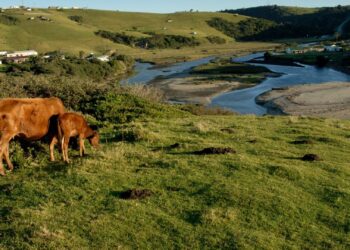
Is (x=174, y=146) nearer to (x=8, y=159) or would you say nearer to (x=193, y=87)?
(x=8, y=159)

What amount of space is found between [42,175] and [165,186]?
381 centimetres

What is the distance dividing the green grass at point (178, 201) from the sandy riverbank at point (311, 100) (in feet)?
137

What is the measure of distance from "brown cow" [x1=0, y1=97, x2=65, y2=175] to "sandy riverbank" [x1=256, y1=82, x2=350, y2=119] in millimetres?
44492

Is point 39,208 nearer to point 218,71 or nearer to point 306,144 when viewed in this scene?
point 306,144

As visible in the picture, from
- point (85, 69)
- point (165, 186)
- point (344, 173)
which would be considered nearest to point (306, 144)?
point (344, 173)

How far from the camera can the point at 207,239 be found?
1086 cm

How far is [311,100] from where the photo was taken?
66750mm

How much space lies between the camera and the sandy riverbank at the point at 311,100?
58.4 meters

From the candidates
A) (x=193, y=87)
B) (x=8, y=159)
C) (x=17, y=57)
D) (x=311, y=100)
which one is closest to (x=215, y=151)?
(x=8, y=159)

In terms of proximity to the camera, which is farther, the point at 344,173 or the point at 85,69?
the point at 85,69

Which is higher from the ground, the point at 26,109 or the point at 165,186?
the point at 26,109

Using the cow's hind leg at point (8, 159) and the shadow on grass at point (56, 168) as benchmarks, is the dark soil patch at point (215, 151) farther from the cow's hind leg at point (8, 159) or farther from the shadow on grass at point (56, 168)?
the cow's hind leg at point (8, 159)

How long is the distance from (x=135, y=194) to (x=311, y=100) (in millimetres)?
57841

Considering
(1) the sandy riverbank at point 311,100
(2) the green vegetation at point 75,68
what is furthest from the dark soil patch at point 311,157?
(2) the green vegetation at point 75,68
